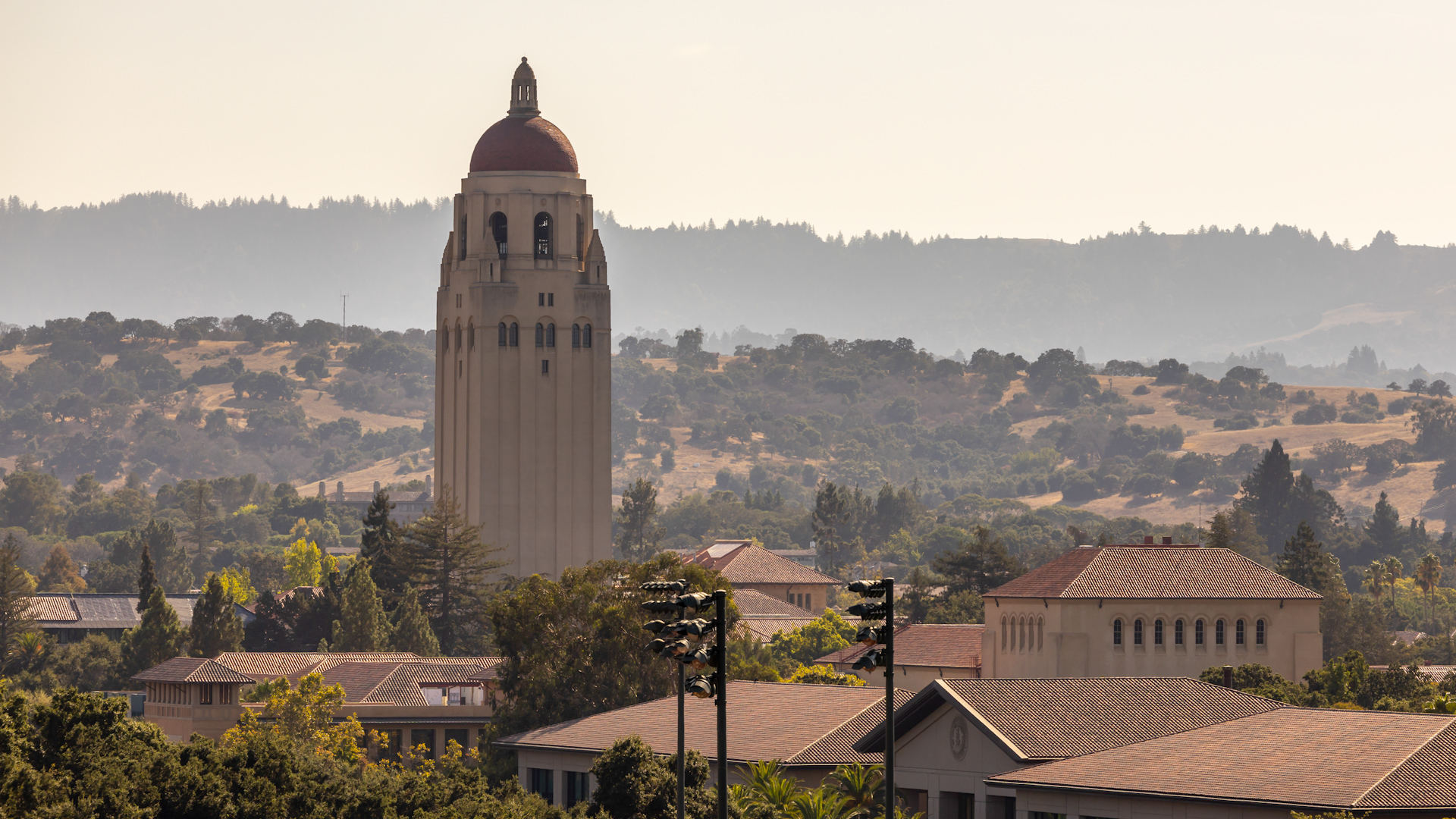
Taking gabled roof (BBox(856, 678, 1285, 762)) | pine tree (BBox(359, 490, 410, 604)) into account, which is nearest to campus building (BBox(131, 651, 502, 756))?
pine tree (BBox(359, 490, 410, 604))

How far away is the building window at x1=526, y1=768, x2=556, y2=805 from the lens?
8556 centimetres

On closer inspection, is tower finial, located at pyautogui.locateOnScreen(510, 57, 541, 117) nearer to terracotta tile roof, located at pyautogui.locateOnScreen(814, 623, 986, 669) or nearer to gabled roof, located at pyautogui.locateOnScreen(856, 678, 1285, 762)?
terracotta tile roof, located at pyautogui.locateOnScreen(814, 623, 986, 669)

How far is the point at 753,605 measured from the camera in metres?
175

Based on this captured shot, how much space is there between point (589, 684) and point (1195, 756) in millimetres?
44322

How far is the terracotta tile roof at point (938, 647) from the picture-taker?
125m

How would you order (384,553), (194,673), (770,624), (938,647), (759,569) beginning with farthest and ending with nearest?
(759,569) < (770,624) < (384,553) < (938,647) < (194,673)

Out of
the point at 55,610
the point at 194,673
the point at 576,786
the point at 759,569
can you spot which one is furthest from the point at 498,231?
the point at 576,786

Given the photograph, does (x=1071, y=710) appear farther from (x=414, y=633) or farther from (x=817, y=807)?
(x=414, y=633)

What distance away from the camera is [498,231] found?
175375 millimetres

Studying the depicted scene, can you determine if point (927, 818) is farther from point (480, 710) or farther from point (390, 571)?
point (390, 571)

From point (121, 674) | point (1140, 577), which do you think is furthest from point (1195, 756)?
point (121, 674)

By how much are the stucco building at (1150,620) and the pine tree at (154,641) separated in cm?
4776

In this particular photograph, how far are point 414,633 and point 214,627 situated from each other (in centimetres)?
1233

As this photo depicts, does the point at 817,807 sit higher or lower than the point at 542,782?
higher
